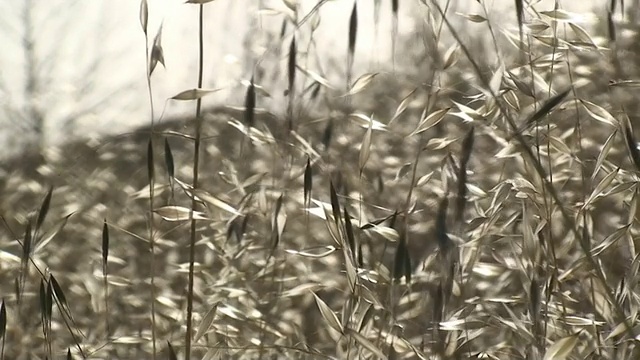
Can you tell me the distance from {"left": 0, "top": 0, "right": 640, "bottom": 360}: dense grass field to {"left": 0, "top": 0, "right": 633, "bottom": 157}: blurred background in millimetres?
21

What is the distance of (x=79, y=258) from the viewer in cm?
91

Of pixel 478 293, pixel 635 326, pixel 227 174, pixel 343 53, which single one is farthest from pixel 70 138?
pixel 635 326

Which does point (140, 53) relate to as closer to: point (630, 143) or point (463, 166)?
point (463, 166)

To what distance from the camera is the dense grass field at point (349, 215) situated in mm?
581

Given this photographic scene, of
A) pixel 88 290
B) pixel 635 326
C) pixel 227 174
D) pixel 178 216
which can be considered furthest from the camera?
pixel 88 290

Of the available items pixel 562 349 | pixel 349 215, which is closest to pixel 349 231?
pixel 349 215

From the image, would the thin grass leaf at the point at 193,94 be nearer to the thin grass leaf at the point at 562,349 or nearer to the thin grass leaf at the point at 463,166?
the thin grass leaf at the point at 463,166

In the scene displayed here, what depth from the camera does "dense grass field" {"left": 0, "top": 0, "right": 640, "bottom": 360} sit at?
1.91ft

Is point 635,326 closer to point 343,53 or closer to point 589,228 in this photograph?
point 589,228

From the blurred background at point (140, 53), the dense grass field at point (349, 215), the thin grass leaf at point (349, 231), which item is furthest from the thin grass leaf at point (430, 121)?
the blurred background at point (140, 53)

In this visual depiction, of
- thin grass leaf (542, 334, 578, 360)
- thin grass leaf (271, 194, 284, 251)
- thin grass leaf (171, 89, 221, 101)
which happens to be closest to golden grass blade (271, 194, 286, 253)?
thin grass leaf (271, 194, 284, 251)

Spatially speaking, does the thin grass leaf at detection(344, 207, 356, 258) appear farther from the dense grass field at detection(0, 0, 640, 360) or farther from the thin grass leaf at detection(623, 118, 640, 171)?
the thin grass leaf at detection(623, 118, 640, 171)

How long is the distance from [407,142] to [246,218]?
355 mm

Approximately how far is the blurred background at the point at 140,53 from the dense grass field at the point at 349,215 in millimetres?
21
